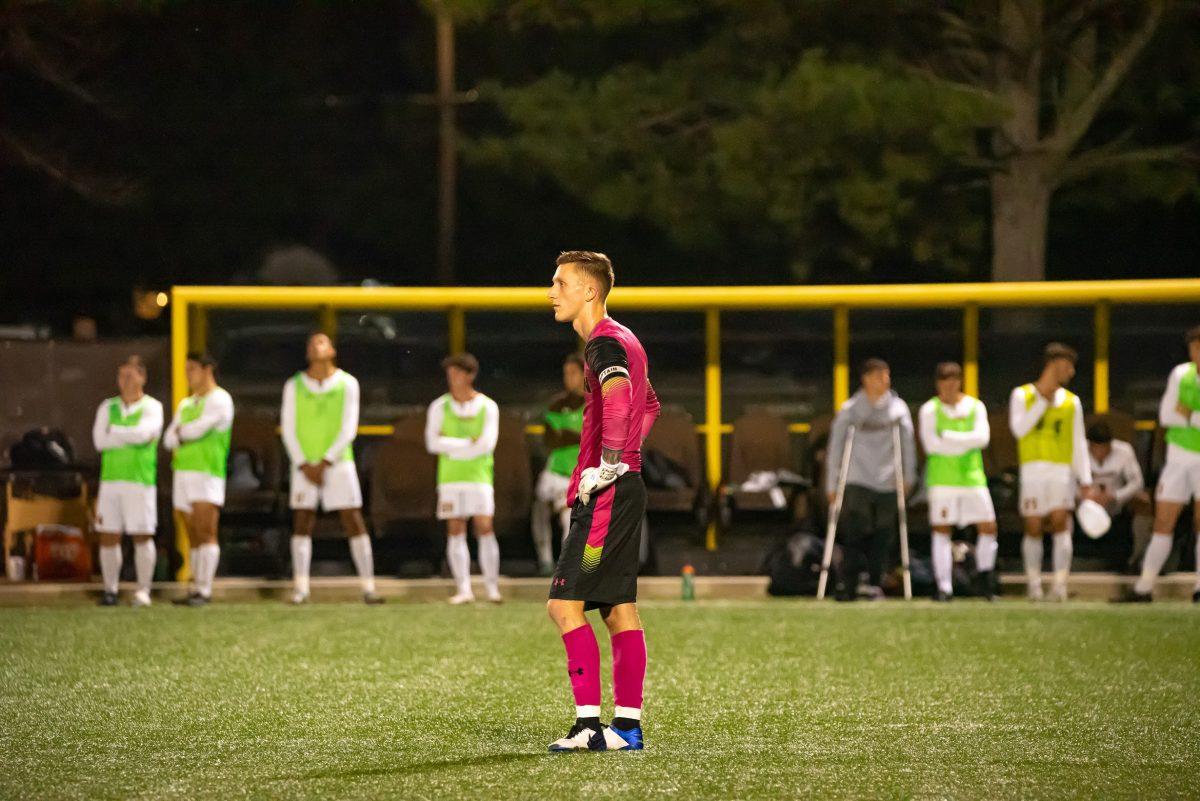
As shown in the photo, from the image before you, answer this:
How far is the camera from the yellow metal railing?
14.9m

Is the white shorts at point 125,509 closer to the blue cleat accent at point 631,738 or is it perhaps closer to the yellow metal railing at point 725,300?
the yellow metal railing at point 725,300

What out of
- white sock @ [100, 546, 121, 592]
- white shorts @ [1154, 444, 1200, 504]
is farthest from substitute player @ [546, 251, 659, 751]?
white shorts @ [1154, 444, 1200, 504]

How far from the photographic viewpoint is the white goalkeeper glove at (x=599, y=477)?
6.94 meters

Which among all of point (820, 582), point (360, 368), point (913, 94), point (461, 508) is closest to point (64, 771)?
point (461, 508)

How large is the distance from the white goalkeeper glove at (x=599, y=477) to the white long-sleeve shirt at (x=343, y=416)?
7042 millimetres

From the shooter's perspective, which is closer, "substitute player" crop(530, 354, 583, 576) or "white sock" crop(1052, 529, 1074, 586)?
"white sock" crop(1052, 529, 1074, 586)

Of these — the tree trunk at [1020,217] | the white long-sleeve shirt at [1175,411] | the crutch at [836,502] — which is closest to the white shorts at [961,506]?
the crutch at [836,502]

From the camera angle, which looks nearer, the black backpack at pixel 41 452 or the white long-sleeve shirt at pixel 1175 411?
the white long-sleeve shirt at pixel 1175 411

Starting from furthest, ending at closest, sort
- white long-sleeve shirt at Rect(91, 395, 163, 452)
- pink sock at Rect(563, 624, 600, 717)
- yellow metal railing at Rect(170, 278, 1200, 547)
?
yellow metal railing at Rect(170, 278, 1200, 547) < white long-sleeve shirt at Rect(91, 395, 163, 452) < pink sock at Rect(563, 624, 600, 717)

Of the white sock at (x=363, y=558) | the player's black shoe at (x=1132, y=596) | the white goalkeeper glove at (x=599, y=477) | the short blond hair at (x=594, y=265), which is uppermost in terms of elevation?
the short blond hair at (x=594, y=265)

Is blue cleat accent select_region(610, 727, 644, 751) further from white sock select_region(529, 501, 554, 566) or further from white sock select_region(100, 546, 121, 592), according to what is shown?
white sock select_region(529, 501, 554, 566)

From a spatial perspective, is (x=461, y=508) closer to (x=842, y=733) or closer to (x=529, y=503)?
(x=529, y=503)

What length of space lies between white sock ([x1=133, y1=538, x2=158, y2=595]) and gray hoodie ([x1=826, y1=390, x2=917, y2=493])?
4.90m

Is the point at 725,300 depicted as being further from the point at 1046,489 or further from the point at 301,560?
the point at 301,560
